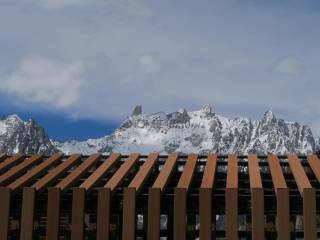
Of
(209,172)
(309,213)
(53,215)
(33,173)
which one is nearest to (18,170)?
(33,173)

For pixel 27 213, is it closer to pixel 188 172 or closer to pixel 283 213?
pixel 188 172

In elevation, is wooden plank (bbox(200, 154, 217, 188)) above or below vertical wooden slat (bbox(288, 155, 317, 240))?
above

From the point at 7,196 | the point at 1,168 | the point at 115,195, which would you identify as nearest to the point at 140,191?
the point at 115,195

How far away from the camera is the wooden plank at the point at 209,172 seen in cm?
980

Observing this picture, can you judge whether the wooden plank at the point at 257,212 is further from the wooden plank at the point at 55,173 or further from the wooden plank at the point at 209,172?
the wooden plank at the point at 55,173

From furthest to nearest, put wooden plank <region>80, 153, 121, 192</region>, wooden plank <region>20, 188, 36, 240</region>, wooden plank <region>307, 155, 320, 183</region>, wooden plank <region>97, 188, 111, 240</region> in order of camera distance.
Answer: wooden plank <region>307, 155, 320, 183</region>
wooden plank <region>80, 153, 121, 192</region>
wooden plank <region>20, 188, 36, 240</region>
wooden plank <region>97, 188, 111, 240</region>

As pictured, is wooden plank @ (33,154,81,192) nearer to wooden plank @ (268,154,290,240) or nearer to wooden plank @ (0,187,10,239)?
wooden plank @ (0,187,10,239)

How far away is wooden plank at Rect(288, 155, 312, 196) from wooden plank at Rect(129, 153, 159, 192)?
2282 millimetres

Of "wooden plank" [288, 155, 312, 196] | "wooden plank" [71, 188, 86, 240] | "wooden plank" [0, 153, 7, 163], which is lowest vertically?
"wooden plank" [71, 188, 86, 240]

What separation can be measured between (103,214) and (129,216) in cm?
36

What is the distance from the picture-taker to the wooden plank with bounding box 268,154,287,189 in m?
9.61

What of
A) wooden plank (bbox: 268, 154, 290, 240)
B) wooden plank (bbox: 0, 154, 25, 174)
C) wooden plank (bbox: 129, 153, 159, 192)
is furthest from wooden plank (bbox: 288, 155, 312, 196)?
wooden plank (bbox: 0, 154, 25, 174)

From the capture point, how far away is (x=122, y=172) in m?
10.9

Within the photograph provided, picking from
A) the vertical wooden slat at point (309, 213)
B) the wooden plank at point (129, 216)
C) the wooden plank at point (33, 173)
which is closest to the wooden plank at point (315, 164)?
the vertical wooden slat at point (309, 213)
